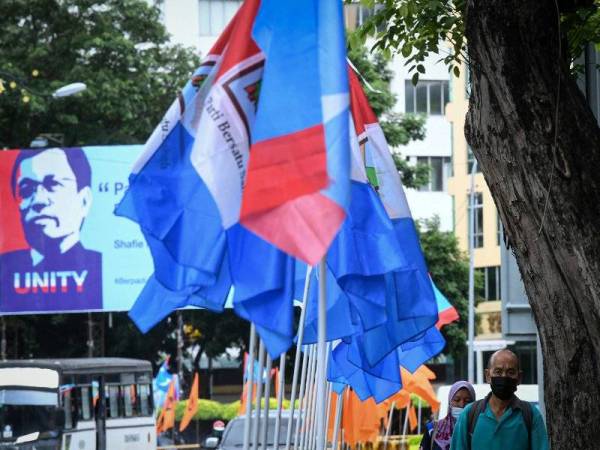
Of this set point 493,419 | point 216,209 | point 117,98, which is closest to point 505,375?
point 493,419

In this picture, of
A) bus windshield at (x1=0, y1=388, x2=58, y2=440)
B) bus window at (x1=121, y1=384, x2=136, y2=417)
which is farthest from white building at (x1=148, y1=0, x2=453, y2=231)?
bus windshield at (x1=0, y1=388, x2=58, y2=440)

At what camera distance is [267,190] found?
671 centimetres

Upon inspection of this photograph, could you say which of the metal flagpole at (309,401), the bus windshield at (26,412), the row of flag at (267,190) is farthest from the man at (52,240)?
the row of flag at (267,190)

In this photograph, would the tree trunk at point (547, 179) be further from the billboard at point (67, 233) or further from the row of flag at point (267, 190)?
the billboard at point (67, 233)

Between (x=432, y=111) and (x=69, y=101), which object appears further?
(x=432, y=111)

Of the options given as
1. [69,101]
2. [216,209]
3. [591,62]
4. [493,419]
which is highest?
[69,101]

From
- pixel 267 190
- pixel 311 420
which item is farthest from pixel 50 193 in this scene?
pixel 267 190

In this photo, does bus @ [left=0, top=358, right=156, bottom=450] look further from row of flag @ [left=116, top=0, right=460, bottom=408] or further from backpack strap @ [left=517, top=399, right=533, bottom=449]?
backpack strap @ [left=517, top=399, right=533, bottom=449]

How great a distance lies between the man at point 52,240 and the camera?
30156 millimetres

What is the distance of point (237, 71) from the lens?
7.42 m

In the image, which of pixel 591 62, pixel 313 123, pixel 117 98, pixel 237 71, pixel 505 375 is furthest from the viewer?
pixel 117 98

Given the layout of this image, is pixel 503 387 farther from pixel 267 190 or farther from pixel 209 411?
pixel 209 411

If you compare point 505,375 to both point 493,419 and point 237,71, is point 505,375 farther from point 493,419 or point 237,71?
point 237,71

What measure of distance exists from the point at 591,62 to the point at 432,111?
4450 centimetres
